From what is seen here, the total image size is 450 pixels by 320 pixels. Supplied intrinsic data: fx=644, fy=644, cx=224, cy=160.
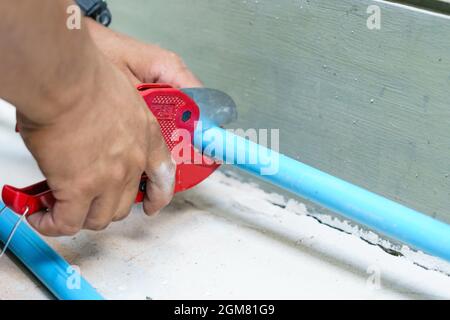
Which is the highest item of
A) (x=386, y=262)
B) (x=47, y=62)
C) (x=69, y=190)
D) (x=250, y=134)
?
(x=47, y=62)

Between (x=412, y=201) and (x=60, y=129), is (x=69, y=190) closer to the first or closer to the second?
(x=60, y=129)

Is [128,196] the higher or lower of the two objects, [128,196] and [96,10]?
the lower

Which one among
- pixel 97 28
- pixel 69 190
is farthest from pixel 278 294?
pixel 97 28

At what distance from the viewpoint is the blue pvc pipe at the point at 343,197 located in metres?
0.75

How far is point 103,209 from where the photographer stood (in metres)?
0.73

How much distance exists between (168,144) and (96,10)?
1.11 ft

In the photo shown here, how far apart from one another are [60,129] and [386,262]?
521 millimetres

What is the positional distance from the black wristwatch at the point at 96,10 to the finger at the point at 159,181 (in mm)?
397

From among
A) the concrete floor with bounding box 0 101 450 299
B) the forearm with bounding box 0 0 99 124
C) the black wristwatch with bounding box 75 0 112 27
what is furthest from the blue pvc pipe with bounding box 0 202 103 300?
the black wristwatch with bounding box 75 0 112 27

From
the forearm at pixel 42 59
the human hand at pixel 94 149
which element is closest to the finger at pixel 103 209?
the human hand at pixel 94 149

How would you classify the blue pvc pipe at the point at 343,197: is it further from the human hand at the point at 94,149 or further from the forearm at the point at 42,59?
the forearm at the point at 42,59

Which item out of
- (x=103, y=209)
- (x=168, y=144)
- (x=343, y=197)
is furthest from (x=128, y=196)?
(x=343, y=197)

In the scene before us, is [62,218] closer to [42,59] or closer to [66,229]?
[66,229]
